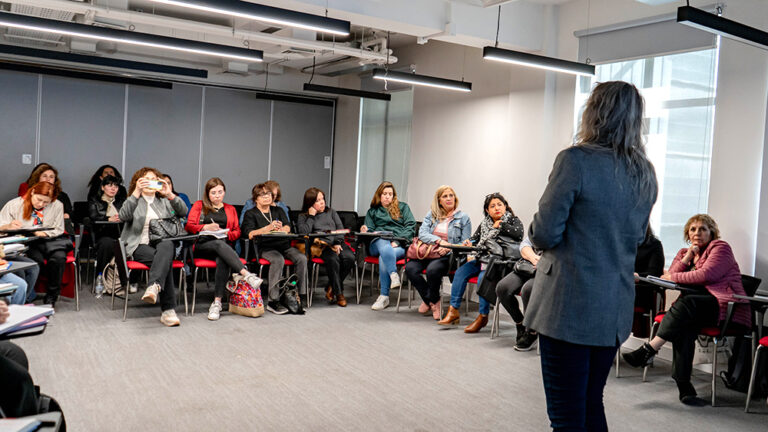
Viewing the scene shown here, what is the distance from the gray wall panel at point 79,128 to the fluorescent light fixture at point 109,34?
10.2 ft

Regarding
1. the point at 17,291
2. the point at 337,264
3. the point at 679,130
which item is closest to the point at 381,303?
the point at 337,264

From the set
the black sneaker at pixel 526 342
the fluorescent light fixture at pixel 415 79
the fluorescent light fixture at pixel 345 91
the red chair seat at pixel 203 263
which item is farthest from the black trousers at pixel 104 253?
the black sneaker at pixel 526 342

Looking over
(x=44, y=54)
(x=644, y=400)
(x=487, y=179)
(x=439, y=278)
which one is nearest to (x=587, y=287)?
(x=644, y=400)

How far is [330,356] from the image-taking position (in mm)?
5035

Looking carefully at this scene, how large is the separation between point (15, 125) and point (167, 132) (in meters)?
2.04

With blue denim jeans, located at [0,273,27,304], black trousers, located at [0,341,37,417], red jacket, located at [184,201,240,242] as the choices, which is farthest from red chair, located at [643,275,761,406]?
blue denim jeans, located at [0,273,27,304]

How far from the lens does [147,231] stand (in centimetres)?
636

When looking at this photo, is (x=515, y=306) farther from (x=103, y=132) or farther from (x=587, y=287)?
(x=103, y=132)

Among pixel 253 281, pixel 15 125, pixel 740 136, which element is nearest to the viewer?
pixel 740 136

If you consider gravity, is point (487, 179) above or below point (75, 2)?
below

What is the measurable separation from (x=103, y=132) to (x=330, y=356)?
615 centimetres

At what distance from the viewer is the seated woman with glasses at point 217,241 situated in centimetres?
631

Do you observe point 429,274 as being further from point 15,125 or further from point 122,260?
point 15,125

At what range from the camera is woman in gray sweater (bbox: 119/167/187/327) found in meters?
5.87
